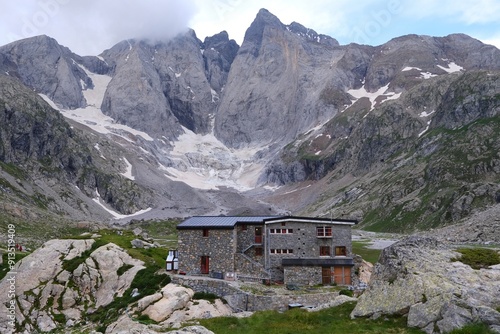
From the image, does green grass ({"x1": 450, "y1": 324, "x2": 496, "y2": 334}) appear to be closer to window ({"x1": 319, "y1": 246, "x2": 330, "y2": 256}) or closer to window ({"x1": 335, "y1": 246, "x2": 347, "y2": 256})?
window ({"x1": 319, "y1": 246, "x2": 330, "y2": 256})

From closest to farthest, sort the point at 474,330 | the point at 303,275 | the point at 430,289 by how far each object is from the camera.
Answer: the point at 474,330
the point at 430,289
the point at 303,275

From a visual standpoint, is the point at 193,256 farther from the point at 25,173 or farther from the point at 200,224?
the point at 25,173

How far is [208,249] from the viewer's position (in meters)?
50.3

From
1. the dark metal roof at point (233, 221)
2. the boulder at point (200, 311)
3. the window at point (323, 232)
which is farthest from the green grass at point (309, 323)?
the window at point (323, 232)

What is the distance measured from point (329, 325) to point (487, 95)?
193m

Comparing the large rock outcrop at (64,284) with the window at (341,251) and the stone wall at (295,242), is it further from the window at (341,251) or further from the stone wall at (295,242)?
the window at (341,251)

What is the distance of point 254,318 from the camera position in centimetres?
3095

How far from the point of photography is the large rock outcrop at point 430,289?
2184 centimetres

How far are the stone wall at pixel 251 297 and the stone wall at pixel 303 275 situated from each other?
4.91 m

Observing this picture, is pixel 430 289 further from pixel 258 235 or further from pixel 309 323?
pixel 258 235

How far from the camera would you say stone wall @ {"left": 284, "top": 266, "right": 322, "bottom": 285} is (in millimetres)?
46781

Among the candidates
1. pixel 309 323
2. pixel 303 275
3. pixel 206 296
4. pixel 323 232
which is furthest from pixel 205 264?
pixel 309 323

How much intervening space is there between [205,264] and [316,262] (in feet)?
42.4

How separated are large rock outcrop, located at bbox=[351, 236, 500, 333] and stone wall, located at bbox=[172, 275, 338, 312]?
11498 millimetres
